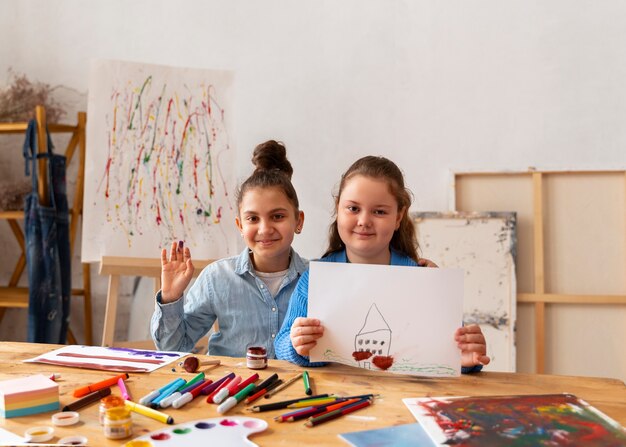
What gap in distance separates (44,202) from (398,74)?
6.11 ft

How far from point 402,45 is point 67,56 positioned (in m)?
1.84

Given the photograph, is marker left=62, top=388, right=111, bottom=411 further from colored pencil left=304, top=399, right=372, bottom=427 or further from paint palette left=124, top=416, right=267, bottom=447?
colored pencil left=304, top=399, right=372, bottom=427

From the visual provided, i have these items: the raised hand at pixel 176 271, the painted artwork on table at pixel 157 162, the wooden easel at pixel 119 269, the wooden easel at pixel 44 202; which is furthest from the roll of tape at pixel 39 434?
the wooden easel at pixel 44 202

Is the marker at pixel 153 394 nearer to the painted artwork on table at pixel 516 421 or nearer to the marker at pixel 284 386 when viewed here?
the marker at pixel 284 386

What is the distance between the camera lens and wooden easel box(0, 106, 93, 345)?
3.02 meters

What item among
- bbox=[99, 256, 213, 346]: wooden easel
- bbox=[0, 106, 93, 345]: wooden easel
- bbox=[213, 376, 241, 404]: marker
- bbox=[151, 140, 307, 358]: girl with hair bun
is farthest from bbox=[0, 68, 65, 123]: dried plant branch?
bbox=[213, 376, 241, 404]: marker

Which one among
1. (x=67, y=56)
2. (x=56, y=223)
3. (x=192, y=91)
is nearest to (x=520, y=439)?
(x=192, y=91)

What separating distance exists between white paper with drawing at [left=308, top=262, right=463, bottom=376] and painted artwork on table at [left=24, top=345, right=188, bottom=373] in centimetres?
34

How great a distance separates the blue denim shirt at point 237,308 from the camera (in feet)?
5.60

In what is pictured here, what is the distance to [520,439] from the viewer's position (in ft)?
2.85

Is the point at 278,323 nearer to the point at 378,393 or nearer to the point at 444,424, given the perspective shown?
the point at 378,393

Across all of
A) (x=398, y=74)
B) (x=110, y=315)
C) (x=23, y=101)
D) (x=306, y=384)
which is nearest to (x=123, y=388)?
(x=306, y=384)

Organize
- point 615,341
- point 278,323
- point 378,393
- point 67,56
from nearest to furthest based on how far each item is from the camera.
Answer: point 378,393 → point 278,323 → point 615,341 → point 67,56

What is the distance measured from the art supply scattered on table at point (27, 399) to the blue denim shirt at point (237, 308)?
670 mm
